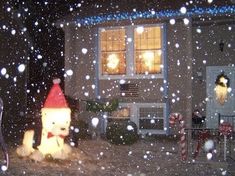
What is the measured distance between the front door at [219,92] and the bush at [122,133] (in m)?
3.98

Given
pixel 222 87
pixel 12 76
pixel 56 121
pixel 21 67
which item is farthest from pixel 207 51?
pixel 21 67

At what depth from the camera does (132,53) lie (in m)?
16.2

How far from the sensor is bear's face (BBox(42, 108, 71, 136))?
35.6ft

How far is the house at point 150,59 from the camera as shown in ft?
51.3

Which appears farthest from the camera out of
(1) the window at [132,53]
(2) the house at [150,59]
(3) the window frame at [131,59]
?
(1) the window at [132,53]

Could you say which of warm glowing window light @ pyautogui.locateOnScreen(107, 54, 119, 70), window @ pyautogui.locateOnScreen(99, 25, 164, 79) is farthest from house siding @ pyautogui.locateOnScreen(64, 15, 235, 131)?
warm glowing window light @ pyautogui.locateOnScreen(107, 54, 119, 70)

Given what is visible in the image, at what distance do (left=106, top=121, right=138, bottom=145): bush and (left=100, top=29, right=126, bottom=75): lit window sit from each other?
2.91 meters

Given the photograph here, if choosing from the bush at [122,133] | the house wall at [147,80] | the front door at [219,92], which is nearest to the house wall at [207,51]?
the front door at [219,92]

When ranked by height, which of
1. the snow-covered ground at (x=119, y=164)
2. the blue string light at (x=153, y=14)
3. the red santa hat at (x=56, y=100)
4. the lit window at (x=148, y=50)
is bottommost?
the snow-covered ground at (x=119, y=164)

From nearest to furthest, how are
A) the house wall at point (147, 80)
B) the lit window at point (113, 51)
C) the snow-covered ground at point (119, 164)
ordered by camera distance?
1. the snow-covered ground at point (119, 164)
2. the house wall at point (147, 80)
3. the lit window at point (113, 51)

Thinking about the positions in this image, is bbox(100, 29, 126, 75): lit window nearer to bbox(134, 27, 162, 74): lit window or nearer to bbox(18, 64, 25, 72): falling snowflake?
→ bbox(134, 27, 162, 74): lit window

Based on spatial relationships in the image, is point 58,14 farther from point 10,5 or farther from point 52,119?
point 52,119

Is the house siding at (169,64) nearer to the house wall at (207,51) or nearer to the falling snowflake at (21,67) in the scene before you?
the house wall at (207,51)

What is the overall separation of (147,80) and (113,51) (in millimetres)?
1842
